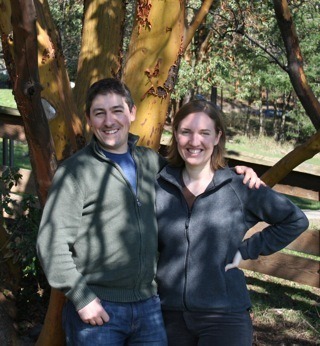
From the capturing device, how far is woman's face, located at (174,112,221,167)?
8.64 ft

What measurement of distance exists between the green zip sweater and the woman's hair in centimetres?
27

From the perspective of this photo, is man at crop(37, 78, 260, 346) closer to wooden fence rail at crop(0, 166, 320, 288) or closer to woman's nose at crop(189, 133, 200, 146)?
woman's nose at crop(189, 133, 200, 146)

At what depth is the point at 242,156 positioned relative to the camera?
483 cm

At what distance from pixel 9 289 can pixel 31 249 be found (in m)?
0.50

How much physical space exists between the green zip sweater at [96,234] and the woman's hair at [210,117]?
273mm

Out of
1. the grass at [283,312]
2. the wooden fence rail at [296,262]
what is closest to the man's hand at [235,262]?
the grass at [283,312]

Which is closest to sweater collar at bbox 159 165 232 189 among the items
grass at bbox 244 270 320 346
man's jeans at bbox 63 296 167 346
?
man's jeans at bbox 63 296 167 346

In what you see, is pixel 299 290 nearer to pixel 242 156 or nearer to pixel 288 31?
pixel 242 156

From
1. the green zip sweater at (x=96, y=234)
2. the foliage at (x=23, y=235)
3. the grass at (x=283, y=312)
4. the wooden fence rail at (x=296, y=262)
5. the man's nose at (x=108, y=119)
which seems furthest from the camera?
the wooden fence rail at (x=296, y=262)

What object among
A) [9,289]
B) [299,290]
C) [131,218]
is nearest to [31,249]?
[9,289]

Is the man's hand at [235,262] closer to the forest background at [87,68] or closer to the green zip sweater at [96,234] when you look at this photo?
the green zip sweater at [96,234]

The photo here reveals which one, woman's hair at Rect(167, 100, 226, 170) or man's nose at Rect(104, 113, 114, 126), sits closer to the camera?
man's nose at Rect(104, 113, 114, 126)

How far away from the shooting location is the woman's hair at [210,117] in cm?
269

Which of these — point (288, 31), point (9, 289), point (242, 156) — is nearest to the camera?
point (9, 289)
